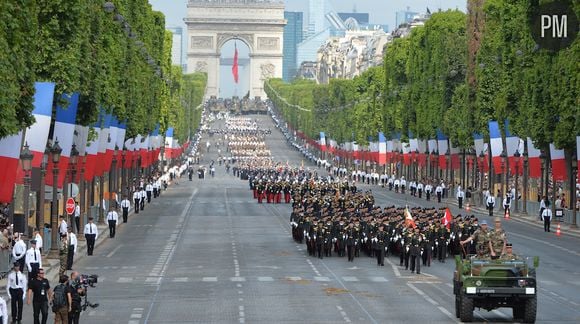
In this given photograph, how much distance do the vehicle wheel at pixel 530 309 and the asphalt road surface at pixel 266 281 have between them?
4.51 feet

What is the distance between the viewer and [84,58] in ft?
217

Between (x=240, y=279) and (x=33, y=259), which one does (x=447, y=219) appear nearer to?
(x=240, y=279)

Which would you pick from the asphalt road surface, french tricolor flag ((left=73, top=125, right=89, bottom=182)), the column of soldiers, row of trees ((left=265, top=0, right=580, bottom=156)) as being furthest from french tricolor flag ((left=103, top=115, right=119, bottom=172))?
row of trees ((left=265, top=0, right=580, bottom=156))

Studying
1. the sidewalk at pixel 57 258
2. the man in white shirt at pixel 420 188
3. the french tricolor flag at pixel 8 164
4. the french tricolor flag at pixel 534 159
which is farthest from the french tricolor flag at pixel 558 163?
the french tricolor flag at pixel 8 164

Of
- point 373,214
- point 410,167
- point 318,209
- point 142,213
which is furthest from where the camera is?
point 410,167

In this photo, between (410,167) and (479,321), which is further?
(410,167)

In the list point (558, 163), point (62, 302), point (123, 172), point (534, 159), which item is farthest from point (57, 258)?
point (123, 172)

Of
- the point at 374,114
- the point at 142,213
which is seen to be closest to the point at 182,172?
the point at 374,114

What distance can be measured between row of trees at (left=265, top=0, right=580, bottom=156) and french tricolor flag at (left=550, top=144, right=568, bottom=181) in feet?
1.90

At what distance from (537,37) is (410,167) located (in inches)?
2841

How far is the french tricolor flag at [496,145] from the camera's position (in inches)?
4089

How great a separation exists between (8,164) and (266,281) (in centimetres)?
1122

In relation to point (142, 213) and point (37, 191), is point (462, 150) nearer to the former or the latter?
point (142, 213)

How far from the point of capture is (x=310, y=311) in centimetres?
4191
